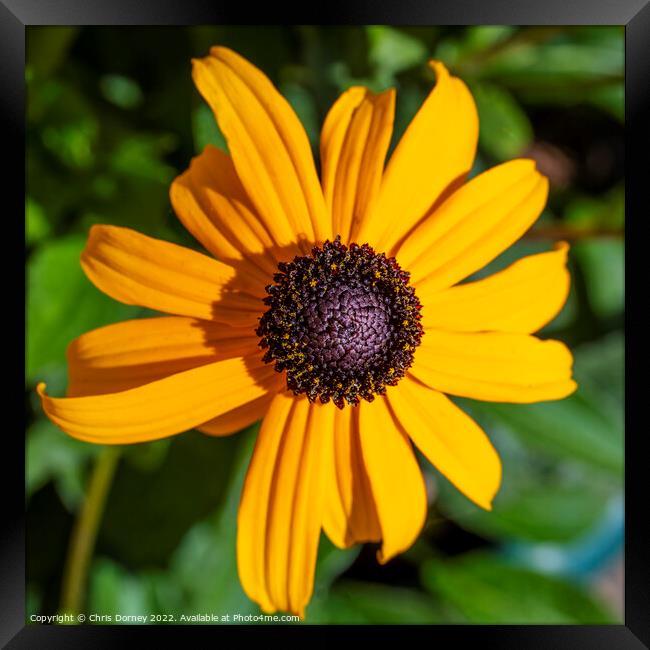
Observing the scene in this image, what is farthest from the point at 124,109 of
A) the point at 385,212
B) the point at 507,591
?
the point at 507,591

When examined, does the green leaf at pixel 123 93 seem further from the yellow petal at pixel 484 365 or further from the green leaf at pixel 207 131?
the yellow petal at pixel 484 365

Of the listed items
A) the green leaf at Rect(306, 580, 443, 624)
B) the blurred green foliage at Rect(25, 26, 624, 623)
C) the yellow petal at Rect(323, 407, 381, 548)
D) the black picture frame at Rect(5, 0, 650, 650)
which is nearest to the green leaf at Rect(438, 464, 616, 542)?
the blurred green foliage at Rect(25, 26, 624, 623)

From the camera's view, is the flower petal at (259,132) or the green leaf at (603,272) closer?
the flower petal at (259,132)

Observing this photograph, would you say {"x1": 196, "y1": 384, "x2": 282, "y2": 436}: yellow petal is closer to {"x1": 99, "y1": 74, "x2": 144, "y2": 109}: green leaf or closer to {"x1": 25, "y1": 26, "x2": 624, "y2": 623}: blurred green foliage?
{"x1": 25, "y1": 26, "x2": 624, "y2": 623}: blurred green foliage

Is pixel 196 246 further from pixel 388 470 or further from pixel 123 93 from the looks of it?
pixel 388 470

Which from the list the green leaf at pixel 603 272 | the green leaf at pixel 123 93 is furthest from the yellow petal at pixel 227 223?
the green leaf at pixel 603 272
